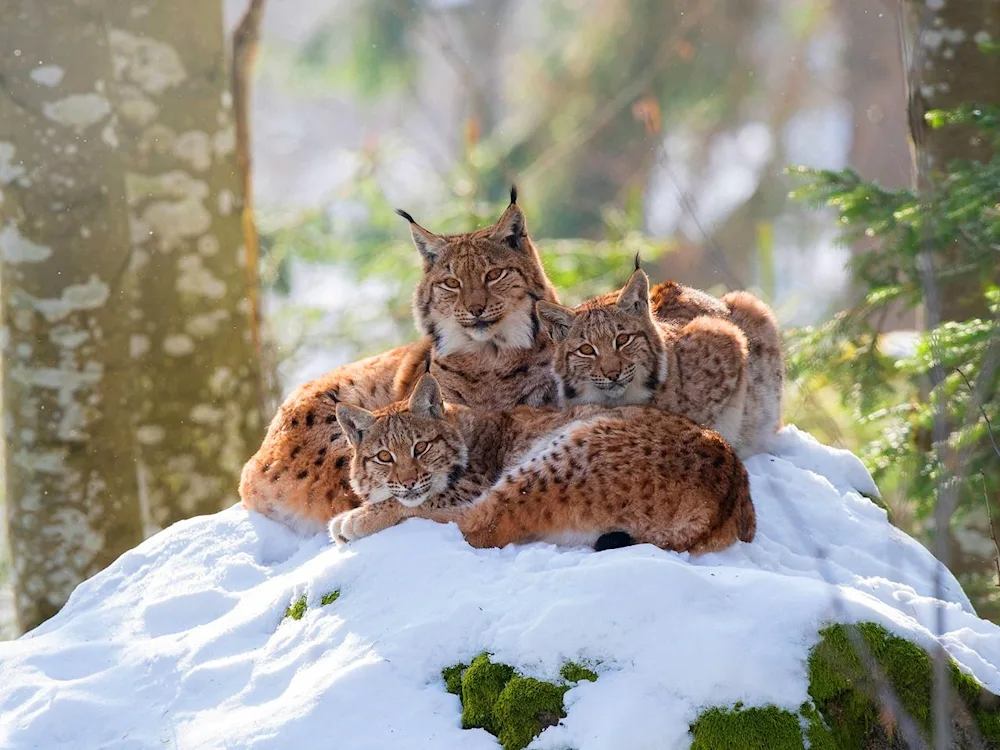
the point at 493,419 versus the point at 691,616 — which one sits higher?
the point at 493,419

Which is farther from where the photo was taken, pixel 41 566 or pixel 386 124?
pixel 386 124

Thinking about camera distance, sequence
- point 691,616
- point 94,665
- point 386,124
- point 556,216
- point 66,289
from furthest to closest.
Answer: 1. point 386,124
2. point 556,216
3. point 66,289
4. point 94,665
5. point 691,616

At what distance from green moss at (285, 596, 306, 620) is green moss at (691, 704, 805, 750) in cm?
149

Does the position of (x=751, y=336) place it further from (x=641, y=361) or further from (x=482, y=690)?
(x=482, y=690)

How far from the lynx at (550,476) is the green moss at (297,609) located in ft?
1.31

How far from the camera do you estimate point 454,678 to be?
3.56 meters

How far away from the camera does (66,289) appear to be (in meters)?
6.48

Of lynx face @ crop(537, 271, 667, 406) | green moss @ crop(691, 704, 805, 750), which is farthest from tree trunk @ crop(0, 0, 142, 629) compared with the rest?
green moss @ crop(691, 704, 805, 750)

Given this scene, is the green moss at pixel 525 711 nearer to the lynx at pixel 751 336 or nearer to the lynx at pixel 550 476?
the lynx at pixel 550 476

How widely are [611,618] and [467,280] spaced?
238 cm

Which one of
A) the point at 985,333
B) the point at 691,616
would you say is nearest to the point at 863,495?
the point at 985,333

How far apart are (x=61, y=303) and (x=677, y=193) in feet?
12.8

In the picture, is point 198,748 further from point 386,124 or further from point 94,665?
point 386,124

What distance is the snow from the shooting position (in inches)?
132
